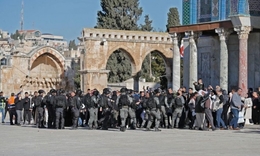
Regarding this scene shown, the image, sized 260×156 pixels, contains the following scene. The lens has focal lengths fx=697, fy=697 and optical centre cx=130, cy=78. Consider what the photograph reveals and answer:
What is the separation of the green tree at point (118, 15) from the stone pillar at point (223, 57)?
32.1 m

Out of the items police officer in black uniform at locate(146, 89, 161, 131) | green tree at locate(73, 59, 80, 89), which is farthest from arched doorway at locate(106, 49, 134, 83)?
police officer in black uniform at locate(146, 89, 161, 131)

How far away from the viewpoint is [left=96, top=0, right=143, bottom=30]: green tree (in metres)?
62.5

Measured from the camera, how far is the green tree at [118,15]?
205ft

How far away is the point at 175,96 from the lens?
2525 centimetres

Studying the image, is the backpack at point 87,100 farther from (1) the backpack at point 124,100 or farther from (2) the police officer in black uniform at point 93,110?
(1) the backpack at point 124,100

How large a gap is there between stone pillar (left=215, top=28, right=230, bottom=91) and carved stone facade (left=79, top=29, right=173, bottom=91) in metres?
15.4

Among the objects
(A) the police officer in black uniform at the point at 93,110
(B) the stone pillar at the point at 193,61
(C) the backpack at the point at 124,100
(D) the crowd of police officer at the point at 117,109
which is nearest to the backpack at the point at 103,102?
(D) the crowd of police officer at the point at 117,109

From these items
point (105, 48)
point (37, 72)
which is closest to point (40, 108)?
point (105, 48)

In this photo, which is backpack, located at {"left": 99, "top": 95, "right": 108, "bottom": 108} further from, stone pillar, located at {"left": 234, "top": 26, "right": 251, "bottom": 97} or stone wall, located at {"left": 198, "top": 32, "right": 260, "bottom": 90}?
stone wall, located at {"left": 198, "top": 32, "right": 260, "bottom": 90}

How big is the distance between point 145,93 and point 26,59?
3661 centimetres

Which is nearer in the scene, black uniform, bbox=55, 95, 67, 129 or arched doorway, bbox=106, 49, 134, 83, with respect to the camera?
black uniform, bbox=55, 95, 67, 129

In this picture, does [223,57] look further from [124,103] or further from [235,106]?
[124,103]

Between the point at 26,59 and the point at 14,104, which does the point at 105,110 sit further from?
the point at 26,59

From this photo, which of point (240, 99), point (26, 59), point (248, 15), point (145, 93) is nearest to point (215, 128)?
point (240, 99)
